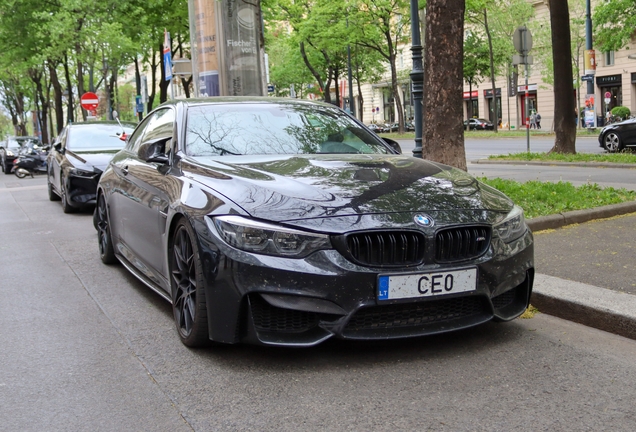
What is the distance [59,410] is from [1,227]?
781 centimetres

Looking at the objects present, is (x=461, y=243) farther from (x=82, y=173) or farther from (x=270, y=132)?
(x=82, y=173)

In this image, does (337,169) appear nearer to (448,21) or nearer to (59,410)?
(59,410)

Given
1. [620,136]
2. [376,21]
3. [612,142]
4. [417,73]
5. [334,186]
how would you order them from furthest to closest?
[376,21] → [612,142] → [620,136] → [417,73] → [334,186]

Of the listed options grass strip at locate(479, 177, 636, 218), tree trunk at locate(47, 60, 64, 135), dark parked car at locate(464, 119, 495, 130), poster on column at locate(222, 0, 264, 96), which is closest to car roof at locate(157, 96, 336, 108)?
grass strip at locate(479, 177, 636, 218)

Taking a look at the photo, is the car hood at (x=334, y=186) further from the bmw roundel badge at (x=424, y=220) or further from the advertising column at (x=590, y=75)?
the advertising column at (x=590, y=75)

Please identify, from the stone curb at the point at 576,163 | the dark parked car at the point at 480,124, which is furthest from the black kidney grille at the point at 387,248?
the dark parked car at the point at 480,124

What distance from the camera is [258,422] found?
3.23 meters

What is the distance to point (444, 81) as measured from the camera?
9.07 m

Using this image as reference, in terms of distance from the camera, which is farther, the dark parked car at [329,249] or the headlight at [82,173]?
the headlight at [82,173]

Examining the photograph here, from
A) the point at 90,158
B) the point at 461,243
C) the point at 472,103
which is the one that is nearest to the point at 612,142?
the point at 90,158

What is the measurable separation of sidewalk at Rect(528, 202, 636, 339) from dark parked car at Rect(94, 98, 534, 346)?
578 millimetres

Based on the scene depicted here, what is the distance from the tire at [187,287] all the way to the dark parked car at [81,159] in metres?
7.43

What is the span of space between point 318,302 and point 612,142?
18.3 meters

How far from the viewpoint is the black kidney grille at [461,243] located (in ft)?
12.8
